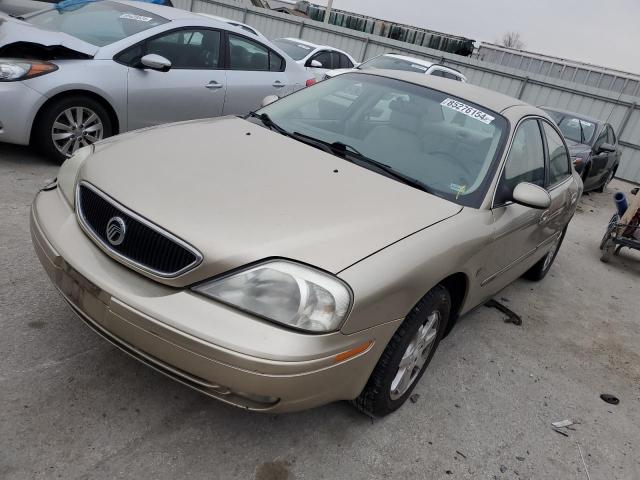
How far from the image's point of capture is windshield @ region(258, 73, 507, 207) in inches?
108

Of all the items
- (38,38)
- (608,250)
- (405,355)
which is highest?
(38,38)

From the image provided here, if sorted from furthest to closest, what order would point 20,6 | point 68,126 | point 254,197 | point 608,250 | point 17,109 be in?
point 20,6, point 608,250, point 68,126, point 17,109, point 254,197

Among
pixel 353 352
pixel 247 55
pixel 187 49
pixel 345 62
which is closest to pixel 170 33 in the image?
pixel 187 49

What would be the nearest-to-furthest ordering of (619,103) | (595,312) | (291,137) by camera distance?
(291,137) < (595,312) < (619,103)

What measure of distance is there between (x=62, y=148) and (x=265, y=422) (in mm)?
3489

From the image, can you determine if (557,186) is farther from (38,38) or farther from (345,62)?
(345,62)

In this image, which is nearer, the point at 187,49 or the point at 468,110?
the point at 468,110

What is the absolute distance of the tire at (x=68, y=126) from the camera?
4383mm

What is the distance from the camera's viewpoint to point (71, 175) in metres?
2.41

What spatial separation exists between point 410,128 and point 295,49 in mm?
8293

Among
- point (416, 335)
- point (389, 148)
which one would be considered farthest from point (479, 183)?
point (416, 335)

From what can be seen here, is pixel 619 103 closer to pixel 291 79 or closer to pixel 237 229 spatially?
pixel 291 79

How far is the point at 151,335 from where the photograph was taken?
72.2 inches

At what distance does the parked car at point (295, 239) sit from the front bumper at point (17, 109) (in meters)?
2.01
